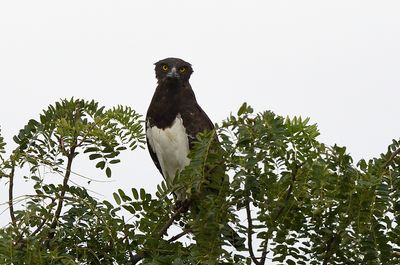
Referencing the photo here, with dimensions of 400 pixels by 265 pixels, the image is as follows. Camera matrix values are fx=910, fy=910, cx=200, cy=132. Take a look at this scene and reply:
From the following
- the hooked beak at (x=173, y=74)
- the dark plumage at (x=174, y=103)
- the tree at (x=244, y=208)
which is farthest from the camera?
the hooked beak at (x=173, y=74)

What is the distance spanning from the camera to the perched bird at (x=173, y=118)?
683 cm

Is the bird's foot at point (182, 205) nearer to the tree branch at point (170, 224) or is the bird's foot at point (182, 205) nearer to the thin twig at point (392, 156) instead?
the tree branch at point (170, 224)

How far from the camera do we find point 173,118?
689 cm

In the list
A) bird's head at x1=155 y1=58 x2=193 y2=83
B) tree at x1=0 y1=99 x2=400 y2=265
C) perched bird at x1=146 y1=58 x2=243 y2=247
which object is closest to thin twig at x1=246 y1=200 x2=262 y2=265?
tree at x1=0 y1=99 x2=400 y2=265

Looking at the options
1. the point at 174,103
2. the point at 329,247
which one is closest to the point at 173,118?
the point at 174,103

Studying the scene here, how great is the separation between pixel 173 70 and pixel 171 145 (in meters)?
0.61

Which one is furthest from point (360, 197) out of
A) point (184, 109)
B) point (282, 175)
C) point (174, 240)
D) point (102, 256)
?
point (184, 109)

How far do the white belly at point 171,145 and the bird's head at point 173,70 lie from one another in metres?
0.38

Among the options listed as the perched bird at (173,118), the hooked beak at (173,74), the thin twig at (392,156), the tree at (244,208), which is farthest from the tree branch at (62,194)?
the hooked beak at (173,74)

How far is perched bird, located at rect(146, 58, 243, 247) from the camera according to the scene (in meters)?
6.83

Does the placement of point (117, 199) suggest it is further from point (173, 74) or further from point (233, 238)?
point (173, 74)

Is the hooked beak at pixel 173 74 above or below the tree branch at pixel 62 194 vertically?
above

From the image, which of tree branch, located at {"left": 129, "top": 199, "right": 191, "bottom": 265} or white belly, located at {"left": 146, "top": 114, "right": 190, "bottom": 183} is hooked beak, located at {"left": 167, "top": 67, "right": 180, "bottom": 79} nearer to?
white belly, located at {"left": 146, "top": 114, "right": 190, "bottom": 183}

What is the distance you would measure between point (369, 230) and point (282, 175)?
459 millimetres
